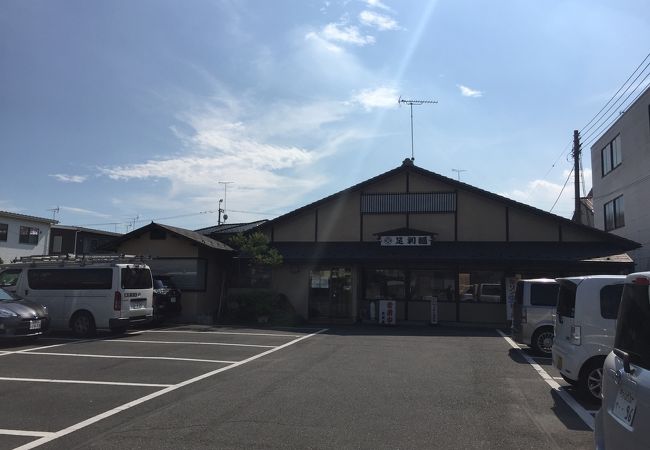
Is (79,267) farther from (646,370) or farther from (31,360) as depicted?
(646,370)

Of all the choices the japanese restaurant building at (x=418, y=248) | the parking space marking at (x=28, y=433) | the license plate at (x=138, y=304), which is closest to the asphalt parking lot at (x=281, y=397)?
the parking space marking at (x=28, y=433)

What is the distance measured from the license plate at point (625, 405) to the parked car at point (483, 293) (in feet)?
59.9

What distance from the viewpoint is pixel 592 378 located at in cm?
747

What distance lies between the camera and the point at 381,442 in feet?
17.8

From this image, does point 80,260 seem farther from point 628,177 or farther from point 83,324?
point 628,177

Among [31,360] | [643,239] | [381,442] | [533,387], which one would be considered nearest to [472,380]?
[533,387]

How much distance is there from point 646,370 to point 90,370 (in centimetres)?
924

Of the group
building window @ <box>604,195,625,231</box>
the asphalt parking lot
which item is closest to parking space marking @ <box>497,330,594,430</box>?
the asphalt parking lot

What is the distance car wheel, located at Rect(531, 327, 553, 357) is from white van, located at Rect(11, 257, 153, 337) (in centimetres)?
1097

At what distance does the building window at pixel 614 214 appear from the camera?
25.0m

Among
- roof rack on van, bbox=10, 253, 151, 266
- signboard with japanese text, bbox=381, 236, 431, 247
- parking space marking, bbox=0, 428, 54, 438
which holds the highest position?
signboard with japanese text, bbox=381, 236, 431, 247

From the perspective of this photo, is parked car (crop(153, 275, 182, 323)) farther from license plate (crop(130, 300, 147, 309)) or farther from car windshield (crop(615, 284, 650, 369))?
car windshield (crop(615, 284, 650, 369))

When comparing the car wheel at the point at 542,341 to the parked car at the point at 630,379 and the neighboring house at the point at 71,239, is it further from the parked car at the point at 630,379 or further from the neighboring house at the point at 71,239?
the neighboring house at the point at 71,239

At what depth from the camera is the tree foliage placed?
20922 millimetres
